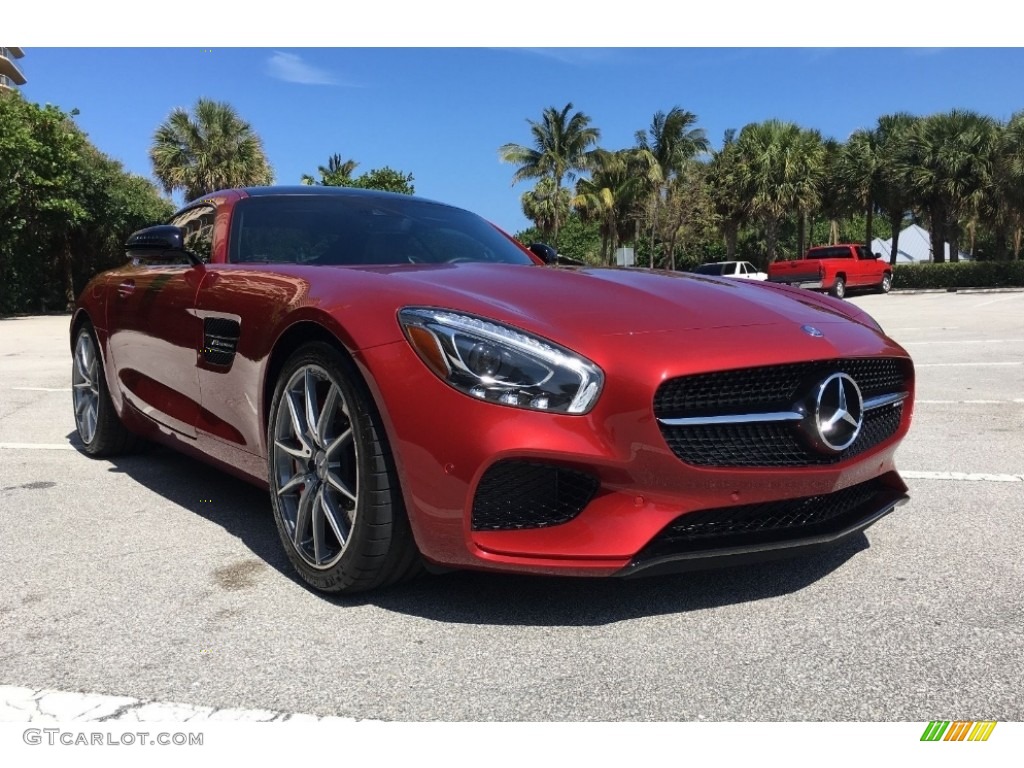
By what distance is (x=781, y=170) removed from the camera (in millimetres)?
38438

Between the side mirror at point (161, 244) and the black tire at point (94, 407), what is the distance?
1.30m

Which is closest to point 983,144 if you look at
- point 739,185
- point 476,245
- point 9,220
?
point 739,185

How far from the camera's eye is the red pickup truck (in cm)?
2697

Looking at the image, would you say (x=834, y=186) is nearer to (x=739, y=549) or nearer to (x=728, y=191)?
(x=728, y=191)

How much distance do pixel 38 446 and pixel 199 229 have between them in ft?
7.51

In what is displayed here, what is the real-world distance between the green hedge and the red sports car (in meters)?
33.7

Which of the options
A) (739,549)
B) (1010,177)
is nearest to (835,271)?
(1010,177)

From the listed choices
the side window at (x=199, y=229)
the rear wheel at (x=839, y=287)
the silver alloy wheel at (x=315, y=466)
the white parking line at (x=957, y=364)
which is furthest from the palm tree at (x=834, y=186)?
the silver alloy wheel at (x=315, y=466)

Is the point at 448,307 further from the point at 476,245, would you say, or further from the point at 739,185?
the point at 739,185

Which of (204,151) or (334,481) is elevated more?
(204,151)

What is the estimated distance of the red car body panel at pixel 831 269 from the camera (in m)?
27.0

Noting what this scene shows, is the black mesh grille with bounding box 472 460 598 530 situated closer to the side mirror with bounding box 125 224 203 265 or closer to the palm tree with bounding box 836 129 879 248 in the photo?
the side mirror with bounding box 125 224 203 265

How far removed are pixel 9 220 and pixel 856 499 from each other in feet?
84.5

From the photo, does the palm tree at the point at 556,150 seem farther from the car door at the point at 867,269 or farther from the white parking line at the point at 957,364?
the white parking line at the point at 957,364
